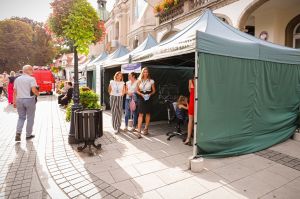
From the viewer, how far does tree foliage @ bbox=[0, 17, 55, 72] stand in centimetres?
3506

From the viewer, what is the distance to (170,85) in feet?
27.5

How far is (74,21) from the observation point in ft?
16.9

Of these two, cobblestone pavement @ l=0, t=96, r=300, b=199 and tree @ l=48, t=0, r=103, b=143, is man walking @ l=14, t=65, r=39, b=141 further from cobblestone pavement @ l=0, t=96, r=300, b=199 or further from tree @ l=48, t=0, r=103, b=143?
tree @ l=48, t=0, r=103, b=143

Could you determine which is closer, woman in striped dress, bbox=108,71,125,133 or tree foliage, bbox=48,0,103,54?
tree foliage, bbox=48,0,103,54

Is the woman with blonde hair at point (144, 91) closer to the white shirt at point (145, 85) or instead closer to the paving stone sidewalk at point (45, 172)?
the white shirt at point (145, 85)

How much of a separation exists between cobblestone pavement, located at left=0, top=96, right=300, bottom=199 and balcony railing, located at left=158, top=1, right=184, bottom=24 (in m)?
10.3

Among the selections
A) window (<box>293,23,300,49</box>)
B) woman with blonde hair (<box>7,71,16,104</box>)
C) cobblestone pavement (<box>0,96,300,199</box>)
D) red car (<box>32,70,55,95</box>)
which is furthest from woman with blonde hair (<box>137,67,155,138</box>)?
red car (<box>32,70,55,95</box>)

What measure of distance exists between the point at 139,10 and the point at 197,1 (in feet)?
30.8

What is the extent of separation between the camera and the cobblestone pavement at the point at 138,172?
3.44 m

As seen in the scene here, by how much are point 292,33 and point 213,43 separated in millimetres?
8361

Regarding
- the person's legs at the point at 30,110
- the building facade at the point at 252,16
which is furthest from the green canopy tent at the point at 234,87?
the building facade at the point at 252,16

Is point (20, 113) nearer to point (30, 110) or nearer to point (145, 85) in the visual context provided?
point (30, 110)

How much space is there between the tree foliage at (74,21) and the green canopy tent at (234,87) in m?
1.72

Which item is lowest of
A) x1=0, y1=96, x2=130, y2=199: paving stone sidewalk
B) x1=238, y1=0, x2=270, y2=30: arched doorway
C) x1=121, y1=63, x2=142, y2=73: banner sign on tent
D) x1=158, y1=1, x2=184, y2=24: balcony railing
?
x1=0, y1=96, x2=130, y2=199: paving stone sidewalk
